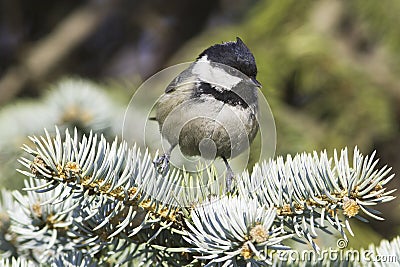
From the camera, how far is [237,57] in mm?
1090

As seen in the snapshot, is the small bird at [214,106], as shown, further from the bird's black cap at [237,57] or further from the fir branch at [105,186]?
the fir branch at [105,186]

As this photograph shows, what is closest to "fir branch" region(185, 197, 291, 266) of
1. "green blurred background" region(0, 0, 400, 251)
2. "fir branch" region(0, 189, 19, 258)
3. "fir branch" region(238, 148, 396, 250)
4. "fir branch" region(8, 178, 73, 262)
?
"fir branch" region(238, 148, 396, 250)

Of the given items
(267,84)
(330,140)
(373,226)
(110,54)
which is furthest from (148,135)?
(110,54)

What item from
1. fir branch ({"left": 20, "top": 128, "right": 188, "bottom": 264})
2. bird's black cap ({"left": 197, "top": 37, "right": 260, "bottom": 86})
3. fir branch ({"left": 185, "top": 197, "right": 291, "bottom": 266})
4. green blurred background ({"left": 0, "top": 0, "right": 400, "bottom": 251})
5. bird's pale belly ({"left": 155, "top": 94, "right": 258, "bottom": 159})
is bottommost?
fir branch ({"left": 185, "top": 197, "right": 291, "bottom": 266})

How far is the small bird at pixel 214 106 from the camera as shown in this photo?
0.99 metres

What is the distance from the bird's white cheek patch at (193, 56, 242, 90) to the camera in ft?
3.53

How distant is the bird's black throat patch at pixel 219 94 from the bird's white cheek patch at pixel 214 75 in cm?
1

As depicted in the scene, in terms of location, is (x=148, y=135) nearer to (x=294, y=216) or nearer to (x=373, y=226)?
(x=294, y=216)

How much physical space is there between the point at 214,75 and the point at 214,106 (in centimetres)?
8

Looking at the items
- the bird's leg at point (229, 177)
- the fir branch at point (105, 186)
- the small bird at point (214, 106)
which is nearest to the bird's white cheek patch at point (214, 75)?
the small bird at point (214, 106)

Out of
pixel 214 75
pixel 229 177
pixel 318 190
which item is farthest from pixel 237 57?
pixel 318 190

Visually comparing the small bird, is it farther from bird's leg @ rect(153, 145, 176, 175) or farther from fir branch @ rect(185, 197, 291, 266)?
fir branch @ rect(185, 197, 291, 266)

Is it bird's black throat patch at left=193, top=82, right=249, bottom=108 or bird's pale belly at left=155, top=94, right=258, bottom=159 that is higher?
bird's black throat patch at left=193, top=82, right=249, bottom=108

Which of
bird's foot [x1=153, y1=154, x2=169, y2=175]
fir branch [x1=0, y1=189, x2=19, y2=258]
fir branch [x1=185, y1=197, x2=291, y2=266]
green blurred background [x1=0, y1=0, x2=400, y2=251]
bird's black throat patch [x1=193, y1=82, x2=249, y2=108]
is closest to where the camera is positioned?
fir branch [x1=185, y1=197, x2=291, y2=266]
